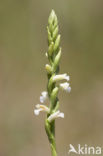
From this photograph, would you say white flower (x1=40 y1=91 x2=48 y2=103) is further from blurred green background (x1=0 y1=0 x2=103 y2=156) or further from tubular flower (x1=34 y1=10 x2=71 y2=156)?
blurred green background (x1=0 y1=0 x2=103 y2=156)

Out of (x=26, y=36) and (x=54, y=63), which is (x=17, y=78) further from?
(x=54, y=63)

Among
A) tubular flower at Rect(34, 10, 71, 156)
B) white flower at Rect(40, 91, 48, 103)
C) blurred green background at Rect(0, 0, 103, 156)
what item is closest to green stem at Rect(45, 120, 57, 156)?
tubular flower at Rect(34, 10, 71, 156)

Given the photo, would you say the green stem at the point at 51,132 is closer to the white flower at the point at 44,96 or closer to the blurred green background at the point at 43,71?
the white flower at the point at 44,96

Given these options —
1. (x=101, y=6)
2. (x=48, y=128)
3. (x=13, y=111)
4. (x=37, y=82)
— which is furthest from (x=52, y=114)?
(x=101, y=6)

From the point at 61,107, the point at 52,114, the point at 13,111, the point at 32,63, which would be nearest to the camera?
the point at 52,114

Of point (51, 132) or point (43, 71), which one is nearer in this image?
point (51, 132)

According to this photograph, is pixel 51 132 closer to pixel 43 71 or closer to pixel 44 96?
pixel 44 96

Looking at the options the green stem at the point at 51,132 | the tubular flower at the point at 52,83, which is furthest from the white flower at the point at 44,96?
the green stem at the point at 51,132

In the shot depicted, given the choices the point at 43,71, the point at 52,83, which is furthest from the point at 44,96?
the point at 43,71

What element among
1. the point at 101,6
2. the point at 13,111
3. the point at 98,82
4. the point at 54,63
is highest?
the point at 101,6
